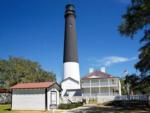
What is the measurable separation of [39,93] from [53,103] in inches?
85.7

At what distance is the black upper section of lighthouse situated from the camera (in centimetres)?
4778

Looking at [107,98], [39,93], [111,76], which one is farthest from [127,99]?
[39,93]

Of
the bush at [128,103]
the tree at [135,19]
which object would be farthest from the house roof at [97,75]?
the tree at [135,19]

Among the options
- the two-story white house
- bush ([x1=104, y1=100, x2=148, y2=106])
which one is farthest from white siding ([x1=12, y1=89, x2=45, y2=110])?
the two-story white house

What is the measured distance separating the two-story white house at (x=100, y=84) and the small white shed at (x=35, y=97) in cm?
1876

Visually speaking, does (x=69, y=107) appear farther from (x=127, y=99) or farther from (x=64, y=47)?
(x=64, y=47)

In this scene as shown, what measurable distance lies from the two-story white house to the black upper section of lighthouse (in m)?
6.79

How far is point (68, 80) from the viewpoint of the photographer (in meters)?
48.2

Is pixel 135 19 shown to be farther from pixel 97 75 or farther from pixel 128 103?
pixel 97 75

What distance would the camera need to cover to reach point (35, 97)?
32.2 m

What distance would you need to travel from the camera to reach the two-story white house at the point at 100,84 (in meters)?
50.2

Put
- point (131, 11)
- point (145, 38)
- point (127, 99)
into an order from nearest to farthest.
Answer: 1. point (131, 11)
2. point (145, 38)
3. point (127, 99)

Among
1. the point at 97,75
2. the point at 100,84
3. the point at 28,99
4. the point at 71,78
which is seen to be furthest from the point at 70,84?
the point at 28,99

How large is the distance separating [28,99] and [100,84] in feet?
73.0
